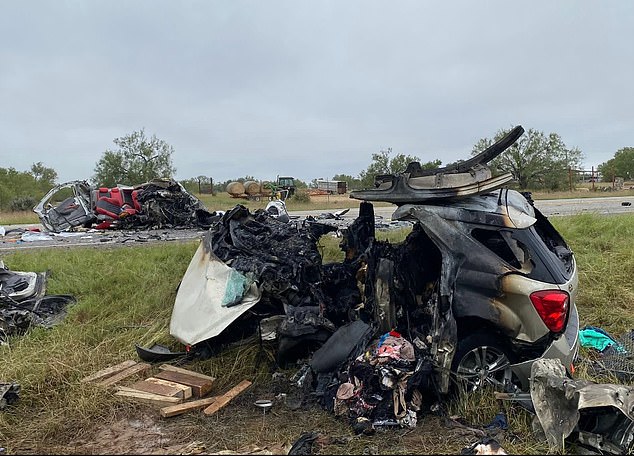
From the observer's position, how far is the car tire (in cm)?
379

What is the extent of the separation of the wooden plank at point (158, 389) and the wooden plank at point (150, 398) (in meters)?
0.05

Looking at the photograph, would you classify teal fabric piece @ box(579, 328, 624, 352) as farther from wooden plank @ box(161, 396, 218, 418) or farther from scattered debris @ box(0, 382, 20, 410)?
scattered debris @ box(0, 382, 20, 410)

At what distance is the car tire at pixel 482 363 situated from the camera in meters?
3.79

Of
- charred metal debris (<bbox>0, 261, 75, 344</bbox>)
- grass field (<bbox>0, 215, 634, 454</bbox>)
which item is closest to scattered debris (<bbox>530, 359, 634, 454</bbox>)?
grass field (<bbox>0, 215, 634, 454</bbox>)

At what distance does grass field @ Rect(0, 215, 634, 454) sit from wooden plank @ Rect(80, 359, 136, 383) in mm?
115

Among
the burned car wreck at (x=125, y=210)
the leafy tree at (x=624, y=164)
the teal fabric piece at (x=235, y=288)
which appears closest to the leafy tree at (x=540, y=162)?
the leafy tree at (x=624, y=164)

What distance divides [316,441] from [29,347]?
3.64 m

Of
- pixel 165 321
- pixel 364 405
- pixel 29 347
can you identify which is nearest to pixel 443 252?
pixel 364 405

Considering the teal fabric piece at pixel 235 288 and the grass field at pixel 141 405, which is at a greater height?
the teal fabric piece at pixel 235 288

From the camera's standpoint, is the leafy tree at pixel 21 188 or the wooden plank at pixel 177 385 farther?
the leafy tree at pixel 21 188

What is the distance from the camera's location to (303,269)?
4.95m

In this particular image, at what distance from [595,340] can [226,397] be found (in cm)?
408

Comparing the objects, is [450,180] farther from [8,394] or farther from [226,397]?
[8,394]

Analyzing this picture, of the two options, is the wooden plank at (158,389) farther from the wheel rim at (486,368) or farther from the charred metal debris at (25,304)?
the wheel rim at (486,368)
